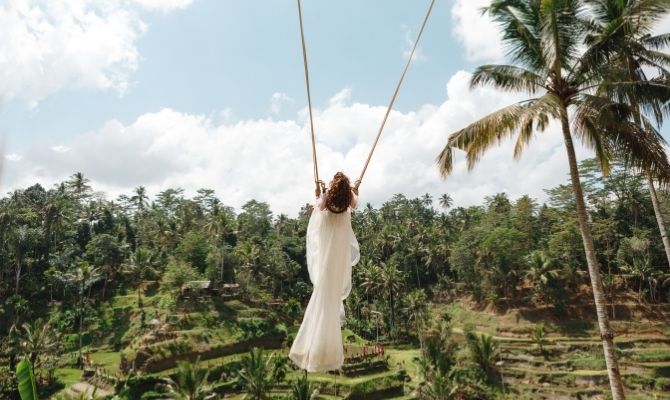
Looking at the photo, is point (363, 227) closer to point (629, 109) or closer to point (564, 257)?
point (564, 257)

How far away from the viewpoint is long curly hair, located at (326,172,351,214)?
3.07m

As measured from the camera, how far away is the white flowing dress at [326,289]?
115 inches

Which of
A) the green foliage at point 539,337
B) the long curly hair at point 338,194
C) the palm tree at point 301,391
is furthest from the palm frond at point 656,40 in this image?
the green foliage at point 539,337

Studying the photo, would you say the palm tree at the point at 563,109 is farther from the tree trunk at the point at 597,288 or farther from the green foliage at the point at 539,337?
the green foliage at the point at 539,337

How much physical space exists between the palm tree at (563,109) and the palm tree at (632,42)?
0.18 metres

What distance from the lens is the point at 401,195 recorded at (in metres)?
56.3

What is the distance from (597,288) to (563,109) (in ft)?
7.60

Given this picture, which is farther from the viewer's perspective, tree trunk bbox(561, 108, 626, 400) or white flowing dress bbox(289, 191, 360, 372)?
tree trunk bbox(561, 108, 626, 400)

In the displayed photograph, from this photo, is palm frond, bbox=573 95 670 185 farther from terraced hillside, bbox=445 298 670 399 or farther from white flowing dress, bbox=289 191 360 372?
terraced hillside, bbox=445 298 670 399

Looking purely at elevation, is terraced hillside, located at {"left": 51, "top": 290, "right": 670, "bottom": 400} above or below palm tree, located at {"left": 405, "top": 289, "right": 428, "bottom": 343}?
below

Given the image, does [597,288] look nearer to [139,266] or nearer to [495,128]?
→ [495,128]

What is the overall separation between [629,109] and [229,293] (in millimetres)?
30015

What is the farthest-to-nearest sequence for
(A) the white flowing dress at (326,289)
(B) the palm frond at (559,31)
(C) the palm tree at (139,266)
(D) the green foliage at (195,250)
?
(D) the green foliage at (195,250) < (C) the palm tree at (139,266) < (B) the palm frond at (559,31) < (A) the white flowing dress at (326,289)

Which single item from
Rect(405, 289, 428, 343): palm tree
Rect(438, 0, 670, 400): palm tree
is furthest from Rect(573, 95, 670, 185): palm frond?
Rect(405, 289, 428, 343): palm tree
